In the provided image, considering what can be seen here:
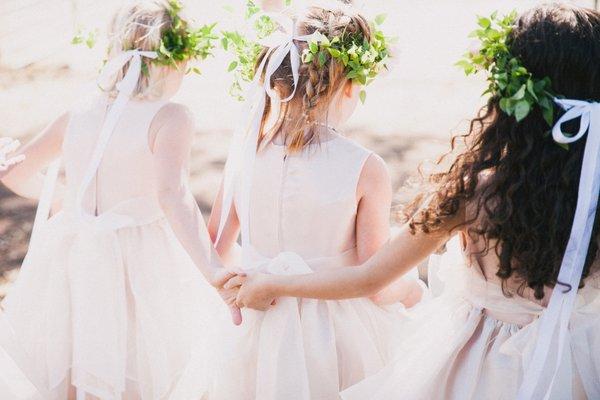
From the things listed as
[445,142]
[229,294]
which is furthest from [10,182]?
[445,142]

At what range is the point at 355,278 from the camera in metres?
2.35

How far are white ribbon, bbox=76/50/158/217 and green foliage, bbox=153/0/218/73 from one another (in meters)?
0.05

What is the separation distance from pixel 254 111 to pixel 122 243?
677 mm

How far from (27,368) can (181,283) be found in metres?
0.59

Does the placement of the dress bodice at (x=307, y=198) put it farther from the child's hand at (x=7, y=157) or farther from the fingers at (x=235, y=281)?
the child's hand at (x=7, y=157)

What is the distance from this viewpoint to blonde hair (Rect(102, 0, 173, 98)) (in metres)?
2.77

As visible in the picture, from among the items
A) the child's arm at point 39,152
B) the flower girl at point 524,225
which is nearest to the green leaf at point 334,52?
the flower girl at point 524,225

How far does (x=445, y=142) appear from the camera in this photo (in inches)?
245

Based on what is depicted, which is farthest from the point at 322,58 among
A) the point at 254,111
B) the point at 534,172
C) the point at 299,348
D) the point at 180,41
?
the point at 299,348

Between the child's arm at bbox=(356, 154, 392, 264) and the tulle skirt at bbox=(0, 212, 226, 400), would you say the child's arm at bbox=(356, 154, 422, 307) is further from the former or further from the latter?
the tulle skirt at bbox=(0, 212, 226, 400)

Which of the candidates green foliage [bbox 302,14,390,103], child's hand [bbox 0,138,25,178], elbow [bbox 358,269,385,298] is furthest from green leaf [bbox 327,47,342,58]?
child's hand [bbox 0,138,25,178]

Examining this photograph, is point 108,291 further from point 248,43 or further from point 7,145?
point 248,43

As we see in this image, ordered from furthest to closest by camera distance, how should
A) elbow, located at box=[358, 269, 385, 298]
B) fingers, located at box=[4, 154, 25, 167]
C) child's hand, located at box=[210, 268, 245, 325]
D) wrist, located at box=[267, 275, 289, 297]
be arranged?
fingers, located at box=[4, 154, 25, 167], child's hand, located at box=[210, 268, 245, 325], wrist, located at box=[267, 275, 289, 297], elbow, located at box=[358, 269, 385, 298]

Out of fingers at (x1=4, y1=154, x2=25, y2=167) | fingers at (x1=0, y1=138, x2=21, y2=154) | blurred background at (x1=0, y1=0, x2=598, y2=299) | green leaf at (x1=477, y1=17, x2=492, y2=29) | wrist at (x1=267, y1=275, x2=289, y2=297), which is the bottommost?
blurred background at (x1=0, y1=0, x2=598, y2=299)
